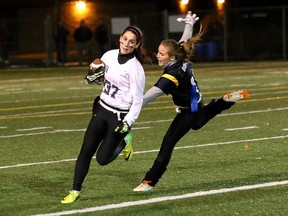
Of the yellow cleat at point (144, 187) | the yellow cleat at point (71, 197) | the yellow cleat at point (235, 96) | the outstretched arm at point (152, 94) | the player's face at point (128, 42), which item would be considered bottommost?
the yellow cleat at point (144, 187)

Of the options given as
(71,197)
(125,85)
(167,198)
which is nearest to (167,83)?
(125,85)

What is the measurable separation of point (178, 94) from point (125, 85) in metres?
0.58

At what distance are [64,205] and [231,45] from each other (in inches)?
1147

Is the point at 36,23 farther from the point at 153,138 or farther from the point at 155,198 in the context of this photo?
the point at 155,198

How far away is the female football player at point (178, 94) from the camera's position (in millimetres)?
8453

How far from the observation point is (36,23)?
132ft

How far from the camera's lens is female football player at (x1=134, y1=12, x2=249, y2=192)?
845 centimetres

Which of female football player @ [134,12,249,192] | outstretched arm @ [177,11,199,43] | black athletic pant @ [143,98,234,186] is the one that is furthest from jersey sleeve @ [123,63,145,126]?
outstretched arm @ [177,11,199,43]

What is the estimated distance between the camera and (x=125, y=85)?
834 centimetres

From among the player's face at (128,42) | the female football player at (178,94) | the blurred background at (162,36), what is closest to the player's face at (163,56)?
the female football player at (178,94)

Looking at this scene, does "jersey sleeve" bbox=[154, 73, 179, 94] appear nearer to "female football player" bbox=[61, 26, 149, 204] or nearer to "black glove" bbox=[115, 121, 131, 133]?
"female football player" bbox=[61, 26, 149, 204]

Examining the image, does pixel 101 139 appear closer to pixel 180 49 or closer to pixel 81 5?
pixel 180 49

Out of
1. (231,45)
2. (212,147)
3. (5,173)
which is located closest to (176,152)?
(212,147)

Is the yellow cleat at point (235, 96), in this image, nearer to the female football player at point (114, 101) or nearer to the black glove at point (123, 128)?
the female football player at point (114, 101)
